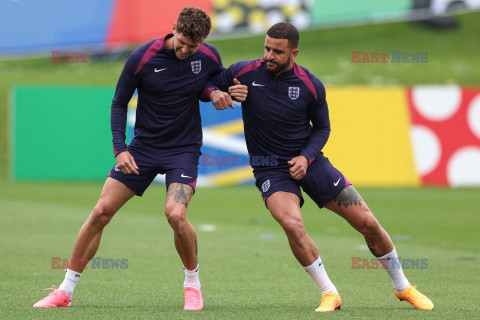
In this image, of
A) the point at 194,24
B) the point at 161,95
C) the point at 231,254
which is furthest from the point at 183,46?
the point at 231,254

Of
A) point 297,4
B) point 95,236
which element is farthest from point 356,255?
point 297,4

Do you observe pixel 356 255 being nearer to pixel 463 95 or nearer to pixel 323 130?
pixel 323 130

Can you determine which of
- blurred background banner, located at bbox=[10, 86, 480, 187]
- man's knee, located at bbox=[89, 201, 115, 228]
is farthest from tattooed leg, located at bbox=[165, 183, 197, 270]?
blurred background banner, located at bbox=[10, 86, 480, 187]

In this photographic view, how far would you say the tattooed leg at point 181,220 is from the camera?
5.87 metres

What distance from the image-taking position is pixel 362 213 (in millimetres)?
6066

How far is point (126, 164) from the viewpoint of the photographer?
5871 mm

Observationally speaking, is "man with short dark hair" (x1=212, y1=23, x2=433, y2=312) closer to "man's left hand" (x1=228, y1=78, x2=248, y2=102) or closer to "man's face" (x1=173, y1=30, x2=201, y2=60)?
"man's left hand" (x1=228, y1=78, x2=248, y2=102)

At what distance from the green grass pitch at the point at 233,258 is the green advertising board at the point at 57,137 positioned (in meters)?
1.99

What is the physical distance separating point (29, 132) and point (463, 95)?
386 inches

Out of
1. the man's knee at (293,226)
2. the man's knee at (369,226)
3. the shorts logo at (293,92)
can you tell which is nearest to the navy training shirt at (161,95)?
the shorts logo at (293,92)

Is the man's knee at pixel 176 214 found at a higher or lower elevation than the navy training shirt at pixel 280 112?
lower

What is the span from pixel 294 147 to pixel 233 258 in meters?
3.08

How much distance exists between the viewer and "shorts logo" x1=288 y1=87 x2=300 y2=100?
20.1 ft

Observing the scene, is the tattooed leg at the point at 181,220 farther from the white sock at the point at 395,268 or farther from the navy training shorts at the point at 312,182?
the white sock at the point at 395,268
